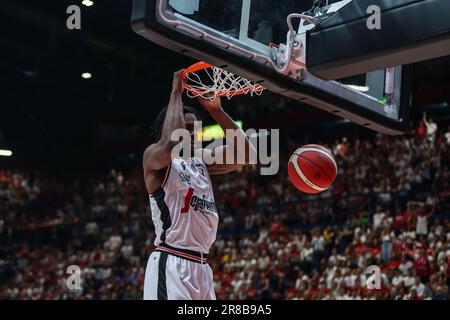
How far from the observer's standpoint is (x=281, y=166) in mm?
17750

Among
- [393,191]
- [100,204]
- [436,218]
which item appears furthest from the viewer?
[100,204]

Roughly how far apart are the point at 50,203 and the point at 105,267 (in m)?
6.30

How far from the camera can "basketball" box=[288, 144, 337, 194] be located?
4.90 meters

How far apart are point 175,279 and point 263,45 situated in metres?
1.53

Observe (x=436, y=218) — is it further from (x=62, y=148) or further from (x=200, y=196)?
(x=62, y=148)

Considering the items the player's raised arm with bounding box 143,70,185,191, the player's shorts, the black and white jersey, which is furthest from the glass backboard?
the player's shorts

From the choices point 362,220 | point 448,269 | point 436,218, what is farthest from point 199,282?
point 362,220

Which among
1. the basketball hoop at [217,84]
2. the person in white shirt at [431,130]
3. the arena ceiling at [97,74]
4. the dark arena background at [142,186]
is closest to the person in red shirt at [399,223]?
the dark arena background at [142,186]

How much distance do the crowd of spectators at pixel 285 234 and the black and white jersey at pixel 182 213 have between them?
687cm

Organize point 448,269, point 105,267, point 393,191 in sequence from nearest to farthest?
point 448,269 → point 393,191 → point 105,267

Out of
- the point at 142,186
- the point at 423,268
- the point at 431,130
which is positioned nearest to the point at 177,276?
the point at 423,268

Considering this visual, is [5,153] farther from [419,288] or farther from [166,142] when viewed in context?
[166,142]

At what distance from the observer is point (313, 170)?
494cm
